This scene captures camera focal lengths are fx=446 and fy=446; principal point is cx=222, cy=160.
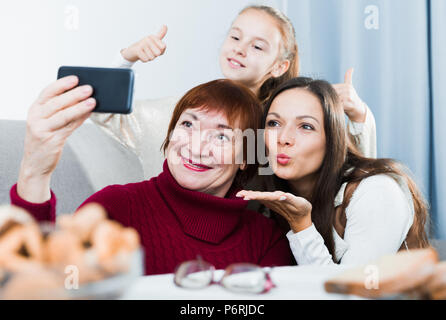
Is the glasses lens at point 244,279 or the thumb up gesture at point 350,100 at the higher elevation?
the thumb up gesture at point 350,100

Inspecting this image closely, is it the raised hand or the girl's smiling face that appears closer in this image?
the raised hand

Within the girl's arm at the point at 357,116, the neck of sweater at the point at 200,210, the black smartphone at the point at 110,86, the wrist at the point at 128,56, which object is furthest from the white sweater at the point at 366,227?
the black smartphone at the point at 110,86

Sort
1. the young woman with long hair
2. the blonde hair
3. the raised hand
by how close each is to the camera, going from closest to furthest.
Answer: the raised hand → the young woman with long hair → the blonde hair

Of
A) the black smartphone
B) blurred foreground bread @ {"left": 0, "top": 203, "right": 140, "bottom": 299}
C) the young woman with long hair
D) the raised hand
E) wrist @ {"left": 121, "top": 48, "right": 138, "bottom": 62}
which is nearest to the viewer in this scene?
blurred foreground bread @ {"left": 0, "top": 203, "right": 140, "bottom": 299}

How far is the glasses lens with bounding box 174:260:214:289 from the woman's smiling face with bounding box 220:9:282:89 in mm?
783

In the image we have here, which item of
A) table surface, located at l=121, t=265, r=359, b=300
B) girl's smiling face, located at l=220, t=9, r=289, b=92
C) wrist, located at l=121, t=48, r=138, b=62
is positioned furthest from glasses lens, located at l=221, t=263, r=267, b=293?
girl's smiling face, located at l=220, t=9, r=289, b=92

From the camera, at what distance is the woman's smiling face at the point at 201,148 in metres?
0.71

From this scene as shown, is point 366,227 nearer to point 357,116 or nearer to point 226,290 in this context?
point 357,116

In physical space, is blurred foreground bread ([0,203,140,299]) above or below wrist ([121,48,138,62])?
below

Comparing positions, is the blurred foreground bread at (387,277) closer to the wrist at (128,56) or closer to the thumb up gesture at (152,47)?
the thumb up gesture at (152,47)

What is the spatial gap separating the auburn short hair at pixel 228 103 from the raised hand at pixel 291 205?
4.7 inches

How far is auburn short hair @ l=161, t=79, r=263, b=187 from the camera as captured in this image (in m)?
0.73

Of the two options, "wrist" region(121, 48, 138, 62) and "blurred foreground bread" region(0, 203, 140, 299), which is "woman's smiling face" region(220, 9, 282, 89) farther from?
"blurred foreground bread" region(0, 203, 140, 299)
